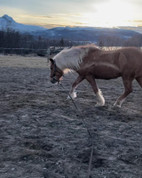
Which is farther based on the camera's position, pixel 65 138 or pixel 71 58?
pixel 71 58

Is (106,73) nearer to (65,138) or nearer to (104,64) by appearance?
(104,64)

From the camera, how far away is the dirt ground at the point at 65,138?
2.74 meters

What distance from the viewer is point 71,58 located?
597 cm

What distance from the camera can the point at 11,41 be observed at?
52062 mm

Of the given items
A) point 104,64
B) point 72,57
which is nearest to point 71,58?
point 72,57

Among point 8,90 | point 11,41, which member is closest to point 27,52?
point 11,41

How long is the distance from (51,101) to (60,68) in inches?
38.1

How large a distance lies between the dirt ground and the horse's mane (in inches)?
38.1

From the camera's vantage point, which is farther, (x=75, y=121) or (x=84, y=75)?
(x=84, y=75)

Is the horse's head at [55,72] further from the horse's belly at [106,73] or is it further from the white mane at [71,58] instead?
the horse's belly at [106,73]

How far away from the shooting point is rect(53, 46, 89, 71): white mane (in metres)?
5.86

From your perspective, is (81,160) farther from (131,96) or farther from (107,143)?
(131,96)

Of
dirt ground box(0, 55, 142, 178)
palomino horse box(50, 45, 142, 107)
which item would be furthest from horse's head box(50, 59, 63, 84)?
dirt ground box(0, 55, 142, 178)

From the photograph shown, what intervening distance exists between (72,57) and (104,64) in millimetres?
908
